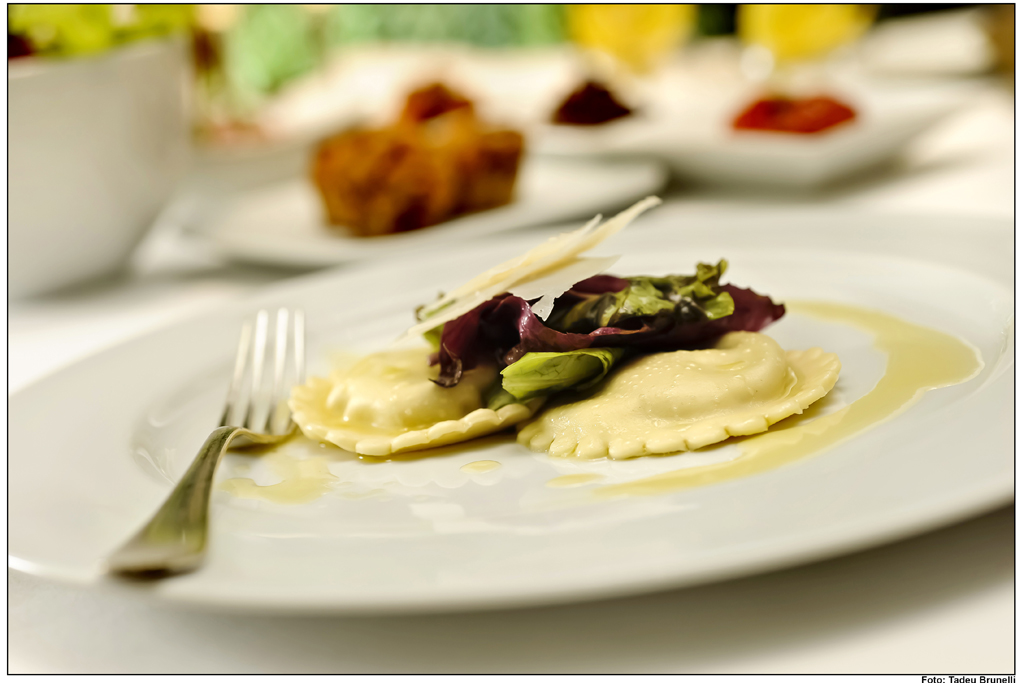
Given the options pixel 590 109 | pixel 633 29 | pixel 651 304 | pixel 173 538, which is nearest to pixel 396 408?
pixel 651 304

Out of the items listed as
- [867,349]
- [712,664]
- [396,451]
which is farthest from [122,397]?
[867,349]

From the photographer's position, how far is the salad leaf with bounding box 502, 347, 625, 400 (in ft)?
5.68

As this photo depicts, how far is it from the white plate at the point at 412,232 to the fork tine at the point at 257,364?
33.2 inches

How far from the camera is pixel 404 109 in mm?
5367

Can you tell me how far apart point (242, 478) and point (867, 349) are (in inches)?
48.0

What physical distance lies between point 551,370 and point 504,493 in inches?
12.2

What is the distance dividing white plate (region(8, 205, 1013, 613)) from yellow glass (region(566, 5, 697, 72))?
158 inches

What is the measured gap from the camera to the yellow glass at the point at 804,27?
17.8 feet

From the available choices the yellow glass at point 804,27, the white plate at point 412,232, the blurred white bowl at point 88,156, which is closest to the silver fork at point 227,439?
the white plate at point 412,232

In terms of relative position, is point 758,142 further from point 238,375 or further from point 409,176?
point 238,375

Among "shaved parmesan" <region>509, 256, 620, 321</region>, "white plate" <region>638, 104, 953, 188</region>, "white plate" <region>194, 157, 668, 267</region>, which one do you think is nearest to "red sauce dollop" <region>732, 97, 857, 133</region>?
"white plate" <region>638, 104, 953, 188</region>

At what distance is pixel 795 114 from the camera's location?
13.6ft

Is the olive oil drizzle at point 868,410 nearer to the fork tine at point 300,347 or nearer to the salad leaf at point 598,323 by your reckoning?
the salad leaf at point 598,323

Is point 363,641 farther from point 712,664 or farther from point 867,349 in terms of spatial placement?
point 867,349
